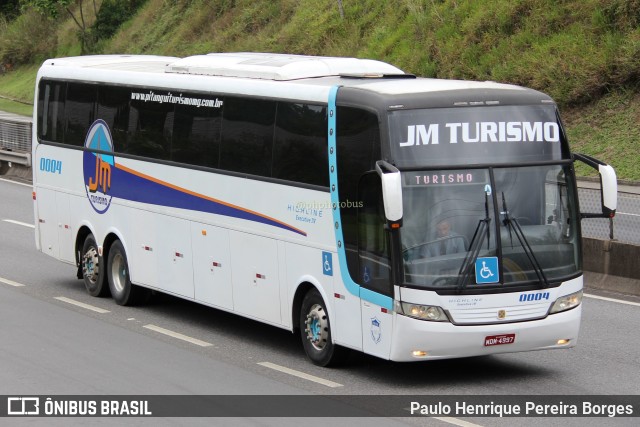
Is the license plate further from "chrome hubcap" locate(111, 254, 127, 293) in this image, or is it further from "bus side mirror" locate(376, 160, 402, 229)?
"chrome hubcap" locate(111, 254, 127, 293)

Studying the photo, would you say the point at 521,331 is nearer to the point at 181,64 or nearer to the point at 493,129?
the point at 493,129

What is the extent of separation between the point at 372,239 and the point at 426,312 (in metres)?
0.94

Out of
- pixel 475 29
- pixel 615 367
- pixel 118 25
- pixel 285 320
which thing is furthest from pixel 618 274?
pixel 118 25

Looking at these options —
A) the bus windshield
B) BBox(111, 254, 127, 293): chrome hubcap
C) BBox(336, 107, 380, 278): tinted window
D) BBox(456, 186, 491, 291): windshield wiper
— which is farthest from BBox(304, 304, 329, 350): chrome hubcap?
BBox(111, 254, 127, 293): chrome hubcap

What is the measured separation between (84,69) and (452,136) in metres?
7.99

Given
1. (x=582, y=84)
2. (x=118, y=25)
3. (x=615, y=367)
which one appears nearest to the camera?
(x=615, y=367)

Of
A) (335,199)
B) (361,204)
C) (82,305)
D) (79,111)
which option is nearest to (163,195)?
(82,305)

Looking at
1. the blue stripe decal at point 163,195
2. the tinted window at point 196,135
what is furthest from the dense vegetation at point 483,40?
the tinted window at point 196,135

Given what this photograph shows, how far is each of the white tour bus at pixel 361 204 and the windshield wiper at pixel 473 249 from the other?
0.04 ft

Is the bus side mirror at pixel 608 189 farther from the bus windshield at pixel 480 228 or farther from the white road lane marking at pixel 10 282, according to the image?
the white road lane marking at pixel 10 282

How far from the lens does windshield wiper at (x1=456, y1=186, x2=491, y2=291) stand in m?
11.3

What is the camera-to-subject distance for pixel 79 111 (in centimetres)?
1773

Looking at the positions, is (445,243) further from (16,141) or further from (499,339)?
(16,141)

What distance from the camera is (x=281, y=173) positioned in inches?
521
